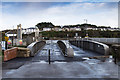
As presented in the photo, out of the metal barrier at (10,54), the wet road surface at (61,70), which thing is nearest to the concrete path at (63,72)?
the wet road surface at (61,70)

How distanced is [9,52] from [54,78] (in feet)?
23.7

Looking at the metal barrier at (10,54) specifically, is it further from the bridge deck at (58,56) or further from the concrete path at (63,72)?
the concrete path at (63,72)

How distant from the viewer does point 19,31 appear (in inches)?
1298

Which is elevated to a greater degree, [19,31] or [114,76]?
[19,31]

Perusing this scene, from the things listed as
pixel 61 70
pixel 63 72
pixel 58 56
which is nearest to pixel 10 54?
pixel 58 56

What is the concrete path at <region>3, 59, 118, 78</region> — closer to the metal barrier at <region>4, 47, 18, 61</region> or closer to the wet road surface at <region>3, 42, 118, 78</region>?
the wet road surface at <region>3, 42, 118, 78</region>

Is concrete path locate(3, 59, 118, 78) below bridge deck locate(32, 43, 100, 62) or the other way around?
below

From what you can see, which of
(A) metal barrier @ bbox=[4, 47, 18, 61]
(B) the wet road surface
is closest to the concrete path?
(B) the wet road surface

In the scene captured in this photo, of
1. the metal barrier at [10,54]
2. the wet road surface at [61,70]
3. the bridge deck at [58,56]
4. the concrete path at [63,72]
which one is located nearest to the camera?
→ the concrete path at [63,72]

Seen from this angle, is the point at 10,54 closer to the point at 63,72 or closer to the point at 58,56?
the point at 58,56

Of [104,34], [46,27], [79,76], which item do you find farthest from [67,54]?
[46,27]

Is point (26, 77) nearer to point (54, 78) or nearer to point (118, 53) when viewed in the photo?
point (54, 78)

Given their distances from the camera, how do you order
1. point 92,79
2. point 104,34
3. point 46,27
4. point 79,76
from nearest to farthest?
point 92,79 < point 79,76 < point 104,34 < point 46,27

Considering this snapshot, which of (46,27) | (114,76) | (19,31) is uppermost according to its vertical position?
(46,27)
